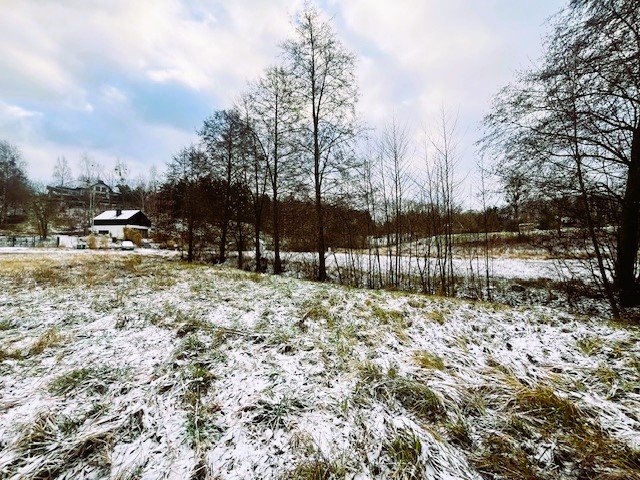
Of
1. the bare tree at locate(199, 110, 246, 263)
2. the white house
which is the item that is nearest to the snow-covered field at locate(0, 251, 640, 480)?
the bare tree at locate(199, 110, 246, 263)

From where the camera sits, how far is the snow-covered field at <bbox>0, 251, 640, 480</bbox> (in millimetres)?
1895

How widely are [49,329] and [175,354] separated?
7.57ft

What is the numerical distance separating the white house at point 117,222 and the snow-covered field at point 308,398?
154 feet

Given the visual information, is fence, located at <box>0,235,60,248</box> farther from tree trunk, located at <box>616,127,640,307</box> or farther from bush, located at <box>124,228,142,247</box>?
tree trunk, located at <box>616,127,640,307</box>

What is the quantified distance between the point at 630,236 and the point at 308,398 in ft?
32.8

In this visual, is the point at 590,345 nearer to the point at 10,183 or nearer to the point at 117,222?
the point at 117,222

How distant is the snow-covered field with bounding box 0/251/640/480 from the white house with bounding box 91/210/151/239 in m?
47.0

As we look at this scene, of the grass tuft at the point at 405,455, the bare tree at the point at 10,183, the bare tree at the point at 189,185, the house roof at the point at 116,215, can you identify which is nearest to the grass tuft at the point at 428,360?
the grass tuft at the point at 405,455

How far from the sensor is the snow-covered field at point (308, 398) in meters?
1.89

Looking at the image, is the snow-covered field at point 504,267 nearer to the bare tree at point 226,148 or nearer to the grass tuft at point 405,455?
the bare tree at point 226,148

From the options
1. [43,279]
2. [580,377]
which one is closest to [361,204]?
[580,377]

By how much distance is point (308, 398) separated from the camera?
252cm

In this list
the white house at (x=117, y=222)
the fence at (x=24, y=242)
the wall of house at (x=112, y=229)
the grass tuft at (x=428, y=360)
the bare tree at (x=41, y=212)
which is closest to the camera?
the grass tuft at (x=428, y=360)

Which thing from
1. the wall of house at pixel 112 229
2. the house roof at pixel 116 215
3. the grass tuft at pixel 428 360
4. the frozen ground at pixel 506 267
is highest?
the house roof at pixel 116 215
